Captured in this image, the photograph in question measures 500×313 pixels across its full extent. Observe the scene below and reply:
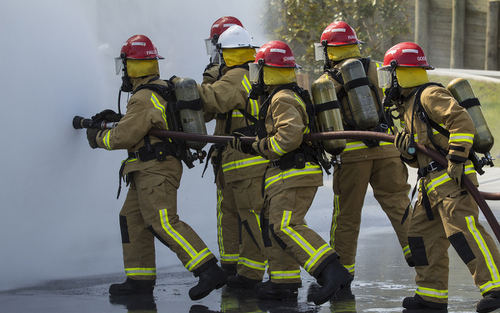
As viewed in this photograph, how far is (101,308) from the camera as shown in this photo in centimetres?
563

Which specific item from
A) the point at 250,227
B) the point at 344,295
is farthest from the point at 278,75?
the point at 344,295

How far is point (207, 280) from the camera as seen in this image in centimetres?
565

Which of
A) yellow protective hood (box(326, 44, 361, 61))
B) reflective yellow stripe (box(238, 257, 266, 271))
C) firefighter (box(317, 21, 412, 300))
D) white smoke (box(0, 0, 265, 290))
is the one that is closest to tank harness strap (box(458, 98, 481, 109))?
firefighter (box(317, 21, 412, 300))

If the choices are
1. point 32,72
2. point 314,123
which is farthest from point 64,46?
point 314,123

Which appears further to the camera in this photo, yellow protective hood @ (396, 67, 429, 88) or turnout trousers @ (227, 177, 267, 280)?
turnout trousers @ (227, 177, 267, 280)

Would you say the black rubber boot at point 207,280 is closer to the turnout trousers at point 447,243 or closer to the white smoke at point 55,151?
the turnout trousers at point 447,243

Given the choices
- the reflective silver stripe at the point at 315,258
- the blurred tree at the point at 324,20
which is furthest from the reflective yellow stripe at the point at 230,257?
the blurred tree at the point at 324,20

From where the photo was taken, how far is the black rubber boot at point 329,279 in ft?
17.0

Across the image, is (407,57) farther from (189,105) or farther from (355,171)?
(189,105)

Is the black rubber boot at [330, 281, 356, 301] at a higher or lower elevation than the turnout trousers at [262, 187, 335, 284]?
lower

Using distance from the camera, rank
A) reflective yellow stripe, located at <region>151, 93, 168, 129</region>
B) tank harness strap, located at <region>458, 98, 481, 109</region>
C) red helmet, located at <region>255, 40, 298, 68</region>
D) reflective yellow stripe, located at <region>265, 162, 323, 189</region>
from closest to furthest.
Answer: tank harness strap, located at <region>458, 98, 481, 109</region>, reflective yellow stripe, located at <region>265, 162, 323, 189</region>, red helmet, located at <region>255, 40, 298, 68</region>, reflective yellow stripe, located at <region>151, 93, 168, 129</region>

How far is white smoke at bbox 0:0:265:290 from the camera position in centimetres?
639

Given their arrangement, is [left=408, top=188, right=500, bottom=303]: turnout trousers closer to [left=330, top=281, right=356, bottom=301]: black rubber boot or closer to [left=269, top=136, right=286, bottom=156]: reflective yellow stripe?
[left=330, top=281, right=356, bottom=301]: black rubber boot

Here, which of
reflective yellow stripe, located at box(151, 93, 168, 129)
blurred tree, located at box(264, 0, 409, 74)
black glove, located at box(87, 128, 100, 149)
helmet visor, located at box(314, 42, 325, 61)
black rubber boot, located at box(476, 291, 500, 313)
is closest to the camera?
black rubber boot, located at box(476, 291, 500, 313)
